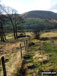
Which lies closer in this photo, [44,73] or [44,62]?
[44,73]

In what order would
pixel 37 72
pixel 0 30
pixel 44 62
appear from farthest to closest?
1. pixel 0 30
2. pixel 44 62
3. pixel 37 72

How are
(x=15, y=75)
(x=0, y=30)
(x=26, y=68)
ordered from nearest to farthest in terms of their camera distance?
(x=15, y=75)
(x=26, y=68)
(x=0, y=30)

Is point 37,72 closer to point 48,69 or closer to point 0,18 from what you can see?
point 48,69

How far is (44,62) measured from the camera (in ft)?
35.3

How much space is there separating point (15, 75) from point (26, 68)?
1567 millimetres

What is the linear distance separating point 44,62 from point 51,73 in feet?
8.47

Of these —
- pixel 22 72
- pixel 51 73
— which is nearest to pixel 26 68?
pixel 22 72

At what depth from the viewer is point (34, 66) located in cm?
987

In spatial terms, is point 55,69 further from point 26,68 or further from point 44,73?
point 26,68

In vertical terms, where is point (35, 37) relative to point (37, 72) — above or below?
below

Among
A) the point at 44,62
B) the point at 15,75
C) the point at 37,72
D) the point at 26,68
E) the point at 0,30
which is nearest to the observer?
the point at 15,75

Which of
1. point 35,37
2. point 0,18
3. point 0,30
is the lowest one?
point 35,37

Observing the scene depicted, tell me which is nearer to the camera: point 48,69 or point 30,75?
point 30,75

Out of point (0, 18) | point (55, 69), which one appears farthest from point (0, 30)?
point (55, 69)
